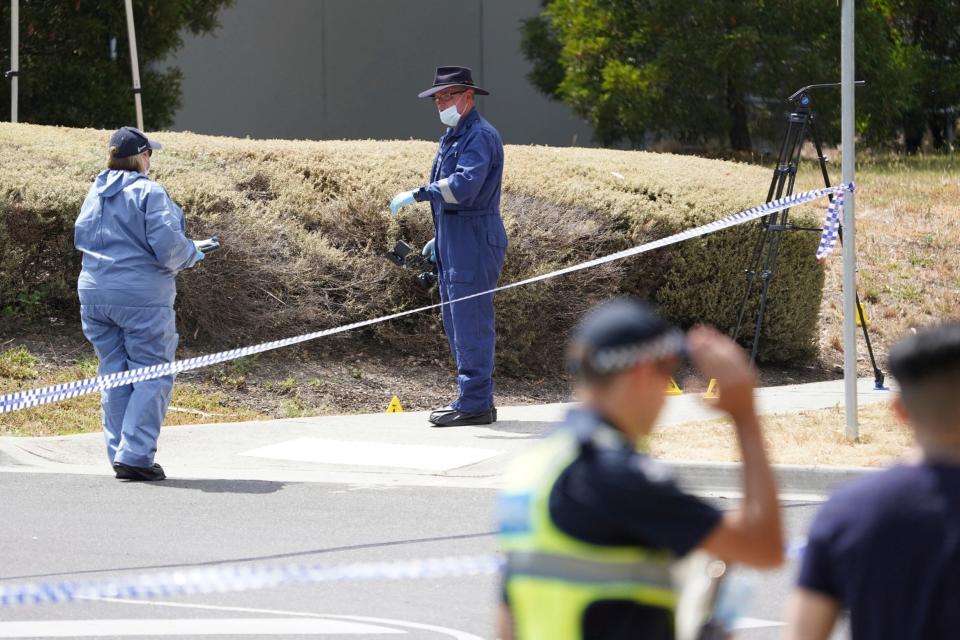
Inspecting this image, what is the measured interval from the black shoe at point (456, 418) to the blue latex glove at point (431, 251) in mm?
1006

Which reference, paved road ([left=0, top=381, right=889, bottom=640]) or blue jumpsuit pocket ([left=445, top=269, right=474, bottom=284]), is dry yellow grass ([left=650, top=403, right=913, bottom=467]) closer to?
paved road ([left=0, top=381, right=889, bottom=640])

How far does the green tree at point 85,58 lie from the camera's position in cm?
1880

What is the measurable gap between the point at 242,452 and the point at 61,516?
1.85 meters

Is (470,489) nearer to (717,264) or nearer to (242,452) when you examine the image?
(242,452)

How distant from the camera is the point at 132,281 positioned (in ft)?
26.2

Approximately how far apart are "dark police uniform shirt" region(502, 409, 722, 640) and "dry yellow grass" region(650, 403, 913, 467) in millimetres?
5580

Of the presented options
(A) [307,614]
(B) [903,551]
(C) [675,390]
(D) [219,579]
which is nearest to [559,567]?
(B) [903,551]

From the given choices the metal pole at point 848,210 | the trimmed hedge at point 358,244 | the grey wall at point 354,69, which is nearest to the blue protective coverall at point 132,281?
the trimmed hedge at point 358,244

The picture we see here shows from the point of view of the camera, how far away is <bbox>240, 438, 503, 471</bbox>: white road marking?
8617mm

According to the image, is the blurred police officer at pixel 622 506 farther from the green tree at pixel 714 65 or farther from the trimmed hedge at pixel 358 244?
the green tree at pixel 714 65

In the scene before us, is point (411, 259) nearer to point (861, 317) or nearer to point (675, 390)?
point (675, 390)

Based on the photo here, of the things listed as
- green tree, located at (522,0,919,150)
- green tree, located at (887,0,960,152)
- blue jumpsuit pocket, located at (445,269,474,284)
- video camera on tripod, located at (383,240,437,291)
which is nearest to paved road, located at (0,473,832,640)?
blue jumpsuit pocket, located at (445,269,474,284)

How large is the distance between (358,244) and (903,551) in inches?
385

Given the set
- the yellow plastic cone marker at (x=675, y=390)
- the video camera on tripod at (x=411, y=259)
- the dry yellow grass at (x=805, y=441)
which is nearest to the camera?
the dry yellow grass at (x=805, y=441)
